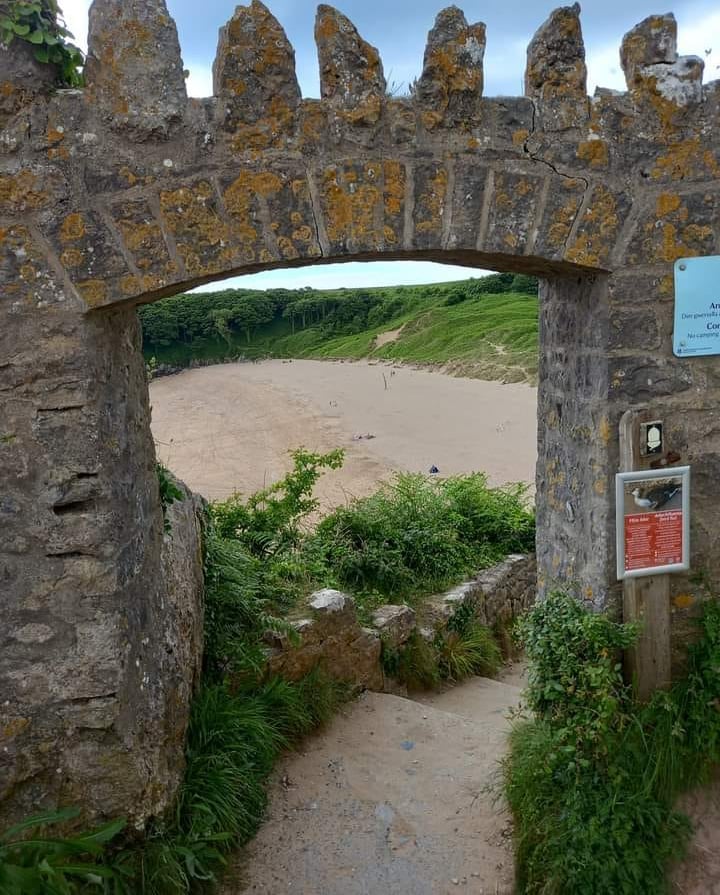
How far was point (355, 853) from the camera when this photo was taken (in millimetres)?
3189

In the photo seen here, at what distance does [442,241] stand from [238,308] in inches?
1648

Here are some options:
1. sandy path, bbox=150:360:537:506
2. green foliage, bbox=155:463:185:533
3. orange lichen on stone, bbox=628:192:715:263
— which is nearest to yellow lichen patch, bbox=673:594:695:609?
orange lichen on stone, bbox=628:192:715:263

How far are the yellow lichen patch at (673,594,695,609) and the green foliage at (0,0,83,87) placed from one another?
306cm

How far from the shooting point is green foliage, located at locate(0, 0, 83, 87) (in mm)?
2350

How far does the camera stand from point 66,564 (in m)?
2.57

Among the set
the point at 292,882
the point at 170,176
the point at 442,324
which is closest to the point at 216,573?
the point at 292,882

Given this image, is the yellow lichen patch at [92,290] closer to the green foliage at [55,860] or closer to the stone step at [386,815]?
the green foliage at [55,860]

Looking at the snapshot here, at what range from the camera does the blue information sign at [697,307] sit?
9.14 ft

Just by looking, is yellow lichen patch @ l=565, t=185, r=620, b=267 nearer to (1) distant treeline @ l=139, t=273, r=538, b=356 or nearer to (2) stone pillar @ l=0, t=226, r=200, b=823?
(2) stone pillar @ l=0, t=226, r=200, b=823

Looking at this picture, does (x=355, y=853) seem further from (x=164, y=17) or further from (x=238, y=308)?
(x=238, y=308)

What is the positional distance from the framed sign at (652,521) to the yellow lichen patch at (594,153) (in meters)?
1.17

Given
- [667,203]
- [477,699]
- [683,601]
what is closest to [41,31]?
[667,203]

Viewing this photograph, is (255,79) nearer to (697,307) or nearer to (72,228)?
(72,228)

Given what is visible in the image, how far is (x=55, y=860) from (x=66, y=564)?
1003 millimetres
